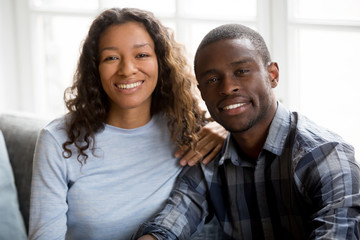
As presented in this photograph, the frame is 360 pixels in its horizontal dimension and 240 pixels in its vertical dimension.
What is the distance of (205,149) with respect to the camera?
1.79 m

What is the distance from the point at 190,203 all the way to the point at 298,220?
376mm

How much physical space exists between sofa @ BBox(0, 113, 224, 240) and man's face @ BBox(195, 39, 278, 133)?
37.0 inches

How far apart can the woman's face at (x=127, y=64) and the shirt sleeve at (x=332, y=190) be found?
603 mm

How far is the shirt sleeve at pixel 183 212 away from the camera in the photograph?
5.44 feet

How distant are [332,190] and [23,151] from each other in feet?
4.42

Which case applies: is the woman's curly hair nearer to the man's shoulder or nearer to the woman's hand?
the woman's hand

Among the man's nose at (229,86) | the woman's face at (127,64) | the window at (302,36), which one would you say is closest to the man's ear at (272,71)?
the man's nose at (229,86)

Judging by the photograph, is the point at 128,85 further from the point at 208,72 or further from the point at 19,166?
the point at 19,166

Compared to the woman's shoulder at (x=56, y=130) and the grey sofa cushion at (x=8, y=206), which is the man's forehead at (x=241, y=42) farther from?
the grey sofa cushion at (x=8, y=206)

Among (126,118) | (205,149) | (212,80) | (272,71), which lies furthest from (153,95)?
(272,71)

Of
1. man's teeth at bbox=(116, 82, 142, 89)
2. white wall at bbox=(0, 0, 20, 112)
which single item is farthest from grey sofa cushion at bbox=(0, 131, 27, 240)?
white wall at bbox=(0, 0, 20, 112)

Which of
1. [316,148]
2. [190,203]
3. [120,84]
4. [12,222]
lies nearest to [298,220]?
[316,148]

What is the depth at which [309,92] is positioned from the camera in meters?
2.20

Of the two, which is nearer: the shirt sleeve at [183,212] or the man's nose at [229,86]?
the man's nose at [229,86]
